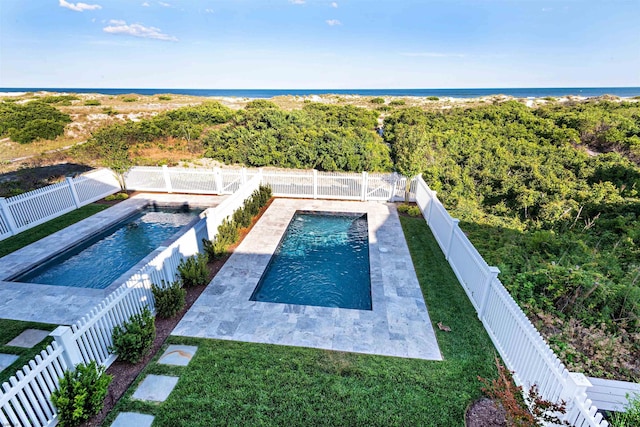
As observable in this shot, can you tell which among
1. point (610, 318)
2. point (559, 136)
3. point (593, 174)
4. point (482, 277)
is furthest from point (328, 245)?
point (559, 136)

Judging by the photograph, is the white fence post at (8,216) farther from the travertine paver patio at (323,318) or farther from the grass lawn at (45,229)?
the travertine paver patio at (323,318)

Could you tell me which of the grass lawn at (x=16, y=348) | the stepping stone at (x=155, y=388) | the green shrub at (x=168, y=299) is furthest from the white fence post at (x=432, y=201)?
the grass lawn at (x=16, y=348)

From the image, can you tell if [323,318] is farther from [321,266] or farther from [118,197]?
[118,197]

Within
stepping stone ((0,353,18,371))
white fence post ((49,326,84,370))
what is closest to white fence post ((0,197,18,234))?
stepping stone ((0,353,18,371))

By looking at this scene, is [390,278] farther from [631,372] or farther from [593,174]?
[593,174]

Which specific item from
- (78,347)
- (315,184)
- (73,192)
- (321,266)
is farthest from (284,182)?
(78,347)

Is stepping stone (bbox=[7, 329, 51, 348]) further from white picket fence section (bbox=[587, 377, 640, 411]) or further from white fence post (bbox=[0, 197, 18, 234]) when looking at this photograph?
white picket fence section (bbox=[587, 377, 640, 411])
